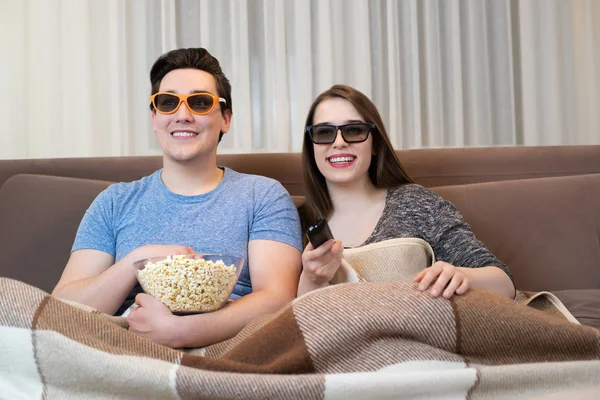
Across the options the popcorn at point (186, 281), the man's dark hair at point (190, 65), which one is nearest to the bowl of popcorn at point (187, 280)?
the popcorn at point (186, 281)

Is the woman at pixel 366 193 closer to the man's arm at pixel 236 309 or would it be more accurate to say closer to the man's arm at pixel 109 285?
the man's arm at pixel 236 309

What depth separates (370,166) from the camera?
1.92 meters

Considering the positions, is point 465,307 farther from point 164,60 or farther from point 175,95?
point 164,60

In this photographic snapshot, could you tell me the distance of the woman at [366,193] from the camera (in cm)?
167

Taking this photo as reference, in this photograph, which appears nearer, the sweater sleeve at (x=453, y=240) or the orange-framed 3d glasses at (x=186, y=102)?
the sweater sleeve at (x=453, y=240)

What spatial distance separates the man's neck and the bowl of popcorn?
0.47 meters

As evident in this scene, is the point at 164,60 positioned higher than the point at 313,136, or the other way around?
the point at 164,60

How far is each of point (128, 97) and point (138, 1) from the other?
0.46 m

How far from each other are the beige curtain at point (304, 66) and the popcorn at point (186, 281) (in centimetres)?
182

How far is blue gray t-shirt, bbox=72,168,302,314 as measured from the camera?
1644 mm

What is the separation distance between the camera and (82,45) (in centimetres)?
305

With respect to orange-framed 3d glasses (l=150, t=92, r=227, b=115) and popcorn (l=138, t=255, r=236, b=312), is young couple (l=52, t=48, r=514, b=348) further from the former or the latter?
popcorn (l=138, t=255, r=236, b=312)

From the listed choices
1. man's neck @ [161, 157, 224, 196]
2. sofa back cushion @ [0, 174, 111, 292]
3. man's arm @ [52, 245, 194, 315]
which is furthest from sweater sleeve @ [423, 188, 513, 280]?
sofa back cushion @ [0, 174, 111, 292]

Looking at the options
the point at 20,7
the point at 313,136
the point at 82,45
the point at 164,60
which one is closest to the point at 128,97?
the point at 82,45
